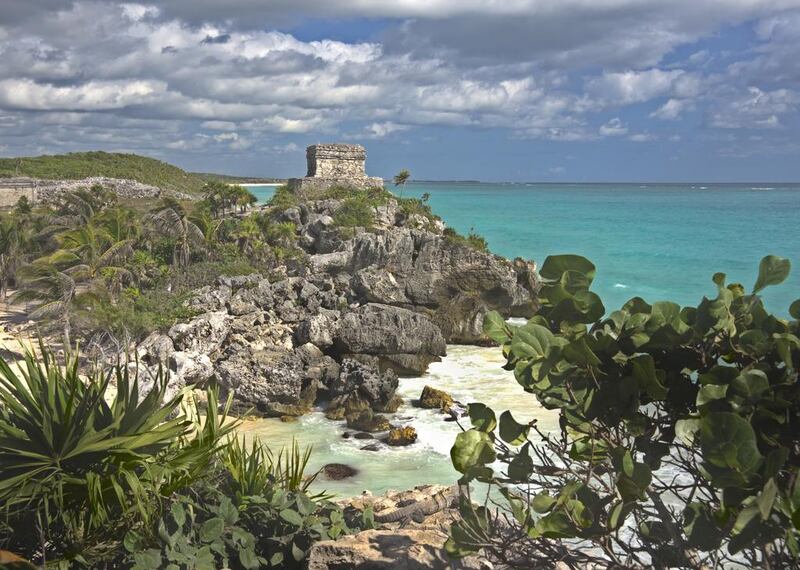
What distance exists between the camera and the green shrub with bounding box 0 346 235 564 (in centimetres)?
398

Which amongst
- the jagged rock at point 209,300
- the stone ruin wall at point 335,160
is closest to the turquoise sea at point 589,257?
the jagged rock at point 209,300

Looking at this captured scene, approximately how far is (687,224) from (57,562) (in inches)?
3222

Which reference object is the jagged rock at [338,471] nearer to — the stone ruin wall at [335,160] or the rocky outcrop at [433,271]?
the rocky outcrop at [433,271]

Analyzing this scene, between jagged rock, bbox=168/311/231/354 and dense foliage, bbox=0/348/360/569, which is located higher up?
dense foliage, bbox=0/348/360/569

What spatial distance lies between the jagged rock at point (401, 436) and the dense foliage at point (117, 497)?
875 centimetres

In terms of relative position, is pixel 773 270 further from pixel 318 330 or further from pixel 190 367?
pixel 318 330

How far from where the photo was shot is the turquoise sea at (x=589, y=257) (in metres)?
12.8

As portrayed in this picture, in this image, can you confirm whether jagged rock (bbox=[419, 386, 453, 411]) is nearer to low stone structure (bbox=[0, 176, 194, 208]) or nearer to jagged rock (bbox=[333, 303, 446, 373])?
jagged rock (bbox=[333, 303, 446, 373])

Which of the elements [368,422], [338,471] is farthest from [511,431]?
[368,422]

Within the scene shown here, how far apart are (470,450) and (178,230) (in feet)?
78.9

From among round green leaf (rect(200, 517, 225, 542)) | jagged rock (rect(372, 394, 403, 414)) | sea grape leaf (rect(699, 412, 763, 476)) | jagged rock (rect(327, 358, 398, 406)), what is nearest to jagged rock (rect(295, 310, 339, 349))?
jagged rock (rect(327, 358, 398, 406))

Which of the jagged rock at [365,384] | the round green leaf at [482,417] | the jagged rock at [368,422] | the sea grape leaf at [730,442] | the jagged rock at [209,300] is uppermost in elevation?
the sea grape leaf at [730,442]

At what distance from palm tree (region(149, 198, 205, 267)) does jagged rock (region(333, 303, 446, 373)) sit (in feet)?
29.9

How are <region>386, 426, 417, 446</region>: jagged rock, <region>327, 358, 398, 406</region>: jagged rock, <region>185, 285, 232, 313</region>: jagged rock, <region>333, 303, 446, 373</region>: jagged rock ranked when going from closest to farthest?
<region>386, 426, 417, 446</region>: jagged rock < <region>327, 358, 398, 406</region>: jagged rock < <region>333, 303, 446, 373</region>: jagged rock < <region>185, 285, 232, 313</region>: jagged rock
